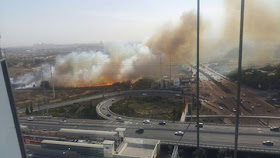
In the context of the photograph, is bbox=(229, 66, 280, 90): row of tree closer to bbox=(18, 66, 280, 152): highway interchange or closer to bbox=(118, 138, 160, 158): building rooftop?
bbox=(18, 66, 280, 152): highway interchange

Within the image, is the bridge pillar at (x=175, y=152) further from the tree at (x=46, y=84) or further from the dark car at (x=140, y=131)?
the tree at (x=46, y=84)

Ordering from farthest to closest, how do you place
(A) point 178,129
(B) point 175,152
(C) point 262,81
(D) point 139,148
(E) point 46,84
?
(E) point 46,84 < (C) point 262,81 < (A) point 178,129 < (D) point 139,148 < (B) point 175,152

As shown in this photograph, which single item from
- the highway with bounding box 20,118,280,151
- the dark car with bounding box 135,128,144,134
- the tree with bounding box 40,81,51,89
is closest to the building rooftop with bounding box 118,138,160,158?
the highway with bounding box 20,118,280,151

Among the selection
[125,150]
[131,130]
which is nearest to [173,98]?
[131,130]

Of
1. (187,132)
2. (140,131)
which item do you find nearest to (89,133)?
(140,131)

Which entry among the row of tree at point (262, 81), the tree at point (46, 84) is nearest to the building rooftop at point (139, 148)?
the row of tree at point (262, 81)

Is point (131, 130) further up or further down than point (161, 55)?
further down

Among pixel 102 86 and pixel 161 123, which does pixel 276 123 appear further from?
pixel 102 86

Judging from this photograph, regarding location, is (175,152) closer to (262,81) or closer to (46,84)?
(262,81)

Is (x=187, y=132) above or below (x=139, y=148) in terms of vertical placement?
below
